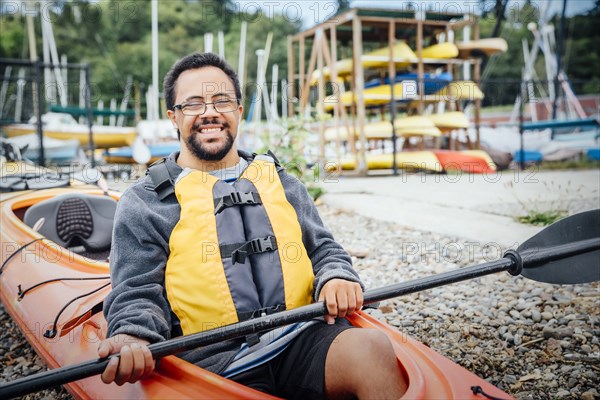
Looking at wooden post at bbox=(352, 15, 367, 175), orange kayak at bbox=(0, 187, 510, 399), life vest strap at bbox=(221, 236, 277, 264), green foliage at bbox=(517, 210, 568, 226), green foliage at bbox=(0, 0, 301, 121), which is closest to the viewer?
orange kayak at bbox=(0, 187, 510, 399)

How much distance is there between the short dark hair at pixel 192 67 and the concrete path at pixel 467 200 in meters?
2.61

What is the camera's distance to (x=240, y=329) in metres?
1.37

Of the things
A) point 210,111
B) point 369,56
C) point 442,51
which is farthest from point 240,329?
point 442,51

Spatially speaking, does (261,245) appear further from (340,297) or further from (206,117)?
(206,117)

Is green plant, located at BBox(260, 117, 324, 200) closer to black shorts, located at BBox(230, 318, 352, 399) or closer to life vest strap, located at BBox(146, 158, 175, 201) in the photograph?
life vest strap, located at BBox(146, 158, 175, 201)

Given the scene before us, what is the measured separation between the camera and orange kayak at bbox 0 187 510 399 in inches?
52.6

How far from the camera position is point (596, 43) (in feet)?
100

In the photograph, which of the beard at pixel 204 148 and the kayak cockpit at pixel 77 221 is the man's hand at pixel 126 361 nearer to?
the beard at pixel 204 148

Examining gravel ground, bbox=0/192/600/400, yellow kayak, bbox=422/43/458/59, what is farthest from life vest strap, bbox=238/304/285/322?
yellow kayak, bbox=422/43/458/59

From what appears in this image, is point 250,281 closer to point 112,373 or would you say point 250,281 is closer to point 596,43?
point 112,373

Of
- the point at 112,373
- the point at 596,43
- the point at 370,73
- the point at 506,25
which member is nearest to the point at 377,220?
the point at 112,373

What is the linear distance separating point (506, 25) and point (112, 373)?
3974 centimetres

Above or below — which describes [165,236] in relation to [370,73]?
below

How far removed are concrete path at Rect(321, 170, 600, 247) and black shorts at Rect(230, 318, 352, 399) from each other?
2.55m
